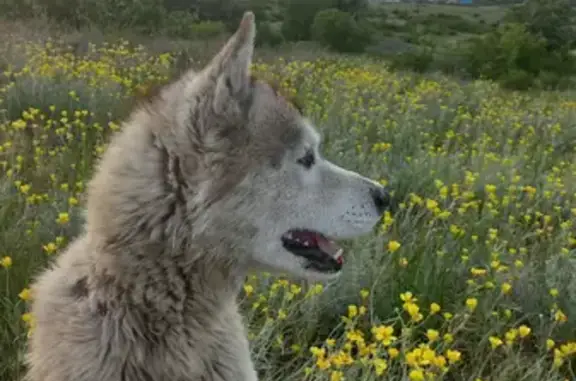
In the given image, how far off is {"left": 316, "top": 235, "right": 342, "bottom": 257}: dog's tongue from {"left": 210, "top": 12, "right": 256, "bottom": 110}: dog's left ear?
577 millimetres

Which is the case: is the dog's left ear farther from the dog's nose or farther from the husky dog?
the dog's nose

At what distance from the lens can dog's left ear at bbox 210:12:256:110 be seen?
2.29 metres

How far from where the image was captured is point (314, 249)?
107 inches

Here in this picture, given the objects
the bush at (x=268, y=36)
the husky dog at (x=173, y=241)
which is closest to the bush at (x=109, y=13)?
the bush at (x=268, y=36)

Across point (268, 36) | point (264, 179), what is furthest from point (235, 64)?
point (268, 36)

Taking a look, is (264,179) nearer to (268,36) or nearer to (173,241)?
(173,241)

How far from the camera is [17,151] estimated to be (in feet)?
17.2

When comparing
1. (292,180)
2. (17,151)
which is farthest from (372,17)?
(292,180)

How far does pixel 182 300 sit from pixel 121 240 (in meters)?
0.25

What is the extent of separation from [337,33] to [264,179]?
68.7 ft

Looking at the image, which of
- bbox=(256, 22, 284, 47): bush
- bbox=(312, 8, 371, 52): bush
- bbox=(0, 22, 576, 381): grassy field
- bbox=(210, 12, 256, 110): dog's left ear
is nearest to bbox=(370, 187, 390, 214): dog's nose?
bbox=(0, 22, 576, 381): grassy field

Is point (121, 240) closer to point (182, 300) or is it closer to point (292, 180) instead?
point (182, 300)

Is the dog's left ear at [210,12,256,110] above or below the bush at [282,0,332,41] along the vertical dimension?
above

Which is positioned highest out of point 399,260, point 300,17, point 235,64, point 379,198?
point 235,64
